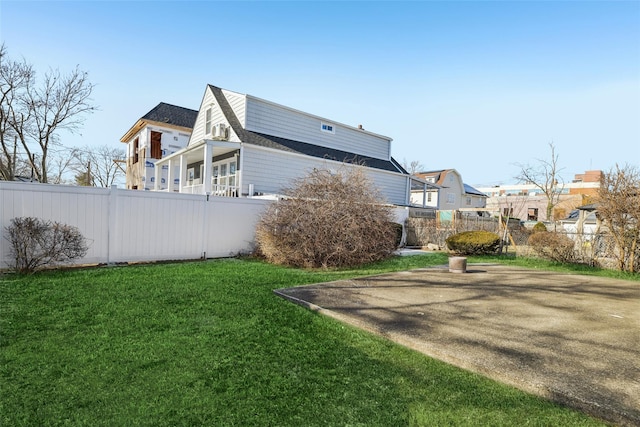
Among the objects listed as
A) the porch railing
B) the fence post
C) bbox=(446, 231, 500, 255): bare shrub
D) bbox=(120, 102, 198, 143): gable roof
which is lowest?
bbox=(446, 231, 500, 255): bare shrub

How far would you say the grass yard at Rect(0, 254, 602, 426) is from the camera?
7.30 ft

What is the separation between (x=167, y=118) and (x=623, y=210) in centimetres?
2619

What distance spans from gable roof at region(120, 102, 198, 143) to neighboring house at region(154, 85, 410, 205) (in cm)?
624

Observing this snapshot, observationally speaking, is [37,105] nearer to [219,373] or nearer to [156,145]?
[156,145]

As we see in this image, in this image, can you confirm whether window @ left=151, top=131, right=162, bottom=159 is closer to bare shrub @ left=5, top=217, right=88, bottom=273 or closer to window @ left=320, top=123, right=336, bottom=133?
window @ left=320, top=123, right=336, bottom=133

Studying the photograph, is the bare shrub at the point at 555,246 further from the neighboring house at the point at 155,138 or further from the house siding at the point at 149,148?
the house siding at the point at 149,148

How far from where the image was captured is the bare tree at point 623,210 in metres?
8.67

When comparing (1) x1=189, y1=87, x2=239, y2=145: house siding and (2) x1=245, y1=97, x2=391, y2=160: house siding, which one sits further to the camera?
(1) x1=189, y1=87, x2=239, y2=145: house siding

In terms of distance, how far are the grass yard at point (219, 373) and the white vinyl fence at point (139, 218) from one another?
2838mm

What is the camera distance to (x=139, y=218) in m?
8.25

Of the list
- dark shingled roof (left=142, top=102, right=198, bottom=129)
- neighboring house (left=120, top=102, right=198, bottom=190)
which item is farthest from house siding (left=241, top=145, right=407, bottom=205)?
dark shingled roof (left=142, top=102, right=198, bottom=129)

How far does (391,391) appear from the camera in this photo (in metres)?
2.57

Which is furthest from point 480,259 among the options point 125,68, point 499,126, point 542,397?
point 125,68

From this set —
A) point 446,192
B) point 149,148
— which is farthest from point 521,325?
point 446,192
